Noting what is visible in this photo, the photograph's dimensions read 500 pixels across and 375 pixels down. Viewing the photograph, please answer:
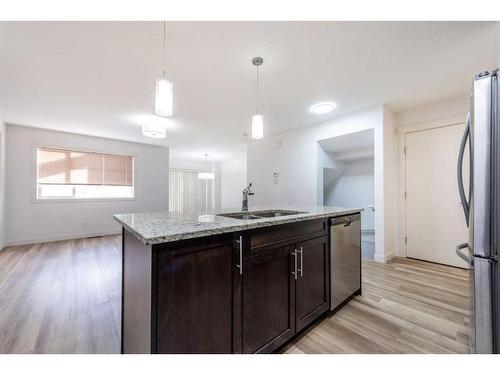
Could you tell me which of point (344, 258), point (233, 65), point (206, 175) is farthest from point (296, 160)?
point (206, 175)

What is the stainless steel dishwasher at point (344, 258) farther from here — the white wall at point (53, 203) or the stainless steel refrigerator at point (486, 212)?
the white wall at point (53, 203)

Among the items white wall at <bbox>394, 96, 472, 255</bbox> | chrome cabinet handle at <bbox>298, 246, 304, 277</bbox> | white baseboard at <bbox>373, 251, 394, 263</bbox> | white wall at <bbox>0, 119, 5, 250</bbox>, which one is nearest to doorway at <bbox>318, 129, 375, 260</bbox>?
white baseboard at <bbox>373, 251, 394, 263</bbox>

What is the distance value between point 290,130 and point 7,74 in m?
4.21

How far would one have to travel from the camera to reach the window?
4379 millimetres

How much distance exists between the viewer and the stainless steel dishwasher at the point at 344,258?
178cm

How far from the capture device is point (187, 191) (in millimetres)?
8031

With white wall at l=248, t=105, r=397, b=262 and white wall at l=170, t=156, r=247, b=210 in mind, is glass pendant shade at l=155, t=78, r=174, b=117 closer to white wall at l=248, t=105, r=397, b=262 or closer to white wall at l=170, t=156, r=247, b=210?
white wall at l=248, t=105, r=397, b=262

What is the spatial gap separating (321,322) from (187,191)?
711cm

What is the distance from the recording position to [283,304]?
1.36 meters

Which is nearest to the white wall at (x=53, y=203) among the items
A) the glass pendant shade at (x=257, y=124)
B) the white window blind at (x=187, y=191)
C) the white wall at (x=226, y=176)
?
the white window blind at (x=187, y=191)

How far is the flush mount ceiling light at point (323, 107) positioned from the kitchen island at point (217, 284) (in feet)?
7.21

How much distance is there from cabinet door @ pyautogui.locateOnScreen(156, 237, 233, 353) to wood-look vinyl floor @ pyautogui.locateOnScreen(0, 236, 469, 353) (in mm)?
686

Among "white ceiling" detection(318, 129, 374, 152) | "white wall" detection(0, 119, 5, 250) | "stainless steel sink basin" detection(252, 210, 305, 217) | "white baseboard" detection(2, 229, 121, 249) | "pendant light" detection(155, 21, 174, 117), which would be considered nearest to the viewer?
"pendant light" detection(155, 21, 174, 117)

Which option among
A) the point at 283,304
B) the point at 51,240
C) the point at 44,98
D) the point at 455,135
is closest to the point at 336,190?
the point at 455,135
